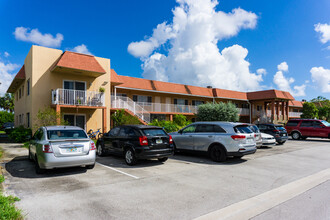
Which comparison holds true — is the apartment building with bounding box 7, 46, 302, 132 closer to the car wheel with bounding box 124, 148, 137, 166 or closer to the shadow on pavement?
the shadow on pavement

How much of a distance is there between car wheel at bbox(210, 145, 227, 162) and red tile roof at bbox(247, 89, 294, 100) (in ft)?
82.3

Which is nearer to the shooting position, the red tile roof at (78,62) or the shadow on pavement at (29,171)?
the shadow on pavement at (29,171)

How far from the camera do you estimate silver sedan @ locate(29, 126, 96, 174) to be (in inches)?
264

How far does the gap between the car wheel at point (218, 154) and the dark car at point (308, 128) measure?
48.4ft

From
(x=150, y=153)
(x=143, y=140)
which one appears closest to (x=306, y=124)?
(x=150, y=153)

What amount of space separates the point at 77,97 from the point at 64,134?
29.8 ft

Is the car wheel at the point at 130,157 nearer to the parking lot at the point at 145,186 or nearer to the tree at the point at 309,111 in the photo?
the parking lot at the point at 145,186

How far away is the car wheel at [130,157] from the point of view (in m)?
8.37

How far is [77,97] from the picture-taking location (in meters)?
16.0

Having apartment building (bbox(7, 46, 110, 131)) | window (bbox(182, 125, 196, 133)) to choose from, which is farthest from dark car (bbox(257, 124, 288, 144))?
apartment building (bbox(7, 46, 110, 131))

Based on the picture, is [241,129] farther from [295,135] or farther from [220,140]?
[295,135]

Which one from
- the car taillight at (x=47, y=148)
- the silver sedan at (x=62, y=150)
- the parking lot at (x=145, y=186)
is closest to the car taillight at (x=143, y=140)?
the parking lot at (x=145, y=186)

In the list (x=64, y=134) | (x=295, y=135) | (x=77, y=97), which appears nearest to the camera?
(x=64, y=134)

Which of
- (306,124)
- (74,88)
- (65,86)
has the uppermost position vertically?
(65,86)
